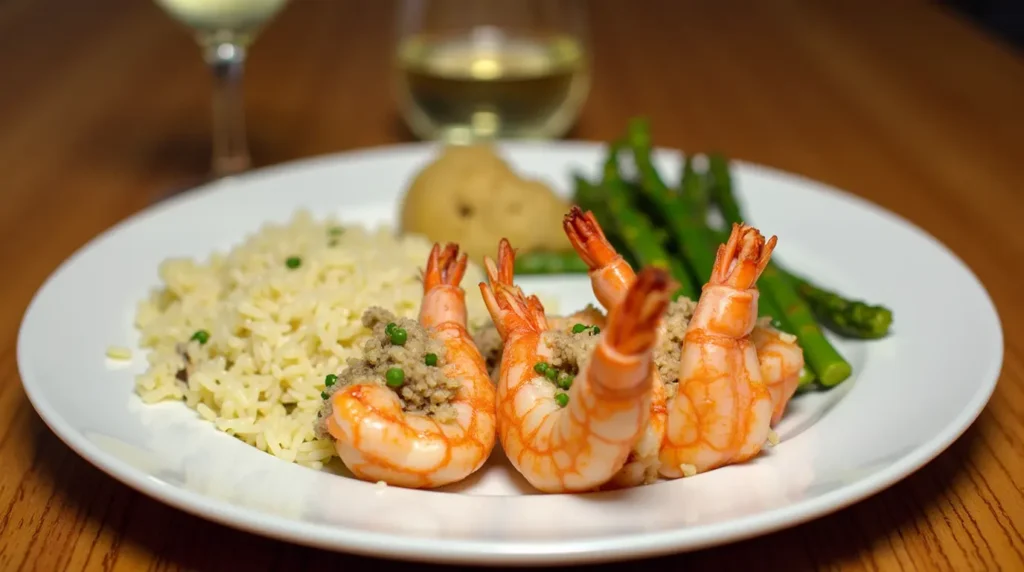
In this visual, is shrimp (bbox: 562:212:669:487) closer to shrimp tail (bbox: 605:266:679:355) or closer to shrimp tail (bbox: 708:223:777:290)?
shrimp tail (bbox: 708:223:777:290)

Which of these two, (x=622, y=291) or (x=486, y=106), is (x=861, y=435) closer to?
(x=622, y=291)

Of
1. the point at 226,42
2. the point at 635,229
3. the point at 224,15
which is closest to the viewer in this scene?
the point at 635,229

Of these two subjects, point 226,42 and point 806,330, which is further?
point 226,42

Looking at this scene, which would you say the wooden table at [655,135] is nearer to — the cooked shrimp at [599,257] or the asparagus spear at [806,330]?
the asparagus spear at [806,330]

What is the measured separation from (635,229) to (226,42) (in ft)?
4.72

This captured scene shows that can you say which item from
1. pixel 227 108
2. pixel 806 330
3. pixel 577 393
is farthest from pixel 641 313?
pixel 227 108

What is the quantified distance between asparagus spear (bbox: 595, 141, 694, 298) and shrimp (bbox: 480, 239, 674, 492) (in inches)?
25.7

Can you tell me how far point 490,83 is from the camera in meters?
3.34

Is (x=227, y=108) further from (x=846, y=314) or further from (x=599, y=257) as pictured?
(x=846, y=314)

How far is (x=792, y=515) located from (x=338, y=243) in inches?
55.6

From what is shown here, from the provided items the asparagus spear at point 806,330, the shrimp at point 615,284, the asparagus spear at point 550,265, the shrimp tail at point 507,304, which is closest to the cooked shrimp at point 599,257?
the shrimp at point 615,284

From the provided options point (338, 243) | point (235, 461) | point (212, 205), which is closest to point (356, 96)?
point (212, 205)

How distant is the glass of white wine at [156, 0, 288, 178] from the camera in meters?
2.97

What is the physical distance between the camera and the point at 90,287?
234 centimetres
